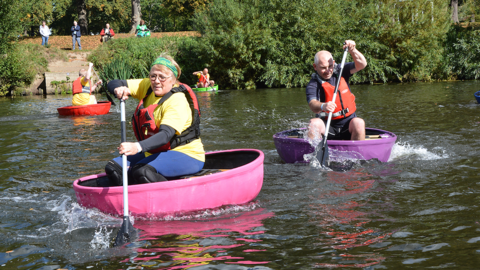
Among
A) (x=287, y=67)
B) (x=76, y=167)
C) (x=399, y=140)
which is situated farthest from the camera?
(x=287, y=67)

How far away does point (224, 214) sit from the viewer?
182 inches

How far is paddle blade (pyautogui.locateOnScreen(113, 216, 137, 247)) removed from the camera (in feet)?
12.6

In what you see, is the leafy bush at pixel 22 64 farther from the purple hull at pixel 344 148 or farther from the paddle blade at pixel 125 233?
the paddle blade at pixel 125 233

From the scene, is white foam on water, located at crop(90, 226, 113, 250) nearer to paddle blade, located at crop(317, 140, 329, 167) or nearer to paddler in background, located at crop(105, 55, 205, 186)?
paddler in background, located at crop(105, 55, 205, 186)

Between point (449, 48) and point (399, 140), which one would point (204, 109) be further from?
point (449, 48)

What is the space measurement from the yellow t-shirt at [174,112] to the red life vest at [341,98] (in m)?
2.58

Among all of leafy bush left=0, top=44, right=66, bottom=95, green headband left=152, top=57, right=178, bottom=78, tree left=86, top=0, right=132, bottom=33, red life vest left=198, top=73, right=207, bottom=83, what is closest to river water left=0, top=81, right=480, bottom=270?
green headband left=152, top=57, right=178, bottom=78

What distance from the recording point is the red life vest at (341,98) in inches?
261

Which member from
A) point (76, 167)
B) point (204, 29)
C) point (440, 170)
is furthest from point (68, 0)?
point (440, 170)

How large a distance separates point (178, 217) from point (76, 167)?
3105 mm

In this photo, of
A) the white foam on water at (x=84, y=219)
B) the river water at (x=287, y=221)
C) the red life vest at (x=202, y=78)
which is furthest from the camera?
the red life vest at (x=202, y=78)

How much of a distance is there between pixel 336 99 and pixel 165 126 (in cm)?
319

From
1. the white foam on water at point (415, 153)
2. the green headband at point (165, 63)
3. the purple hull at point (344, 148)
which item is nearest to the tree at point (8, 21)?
the purple hull at point (344, 148)

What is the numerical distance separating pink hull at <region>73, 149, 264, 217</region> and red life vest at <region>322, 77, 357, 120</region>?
2.36 meters
